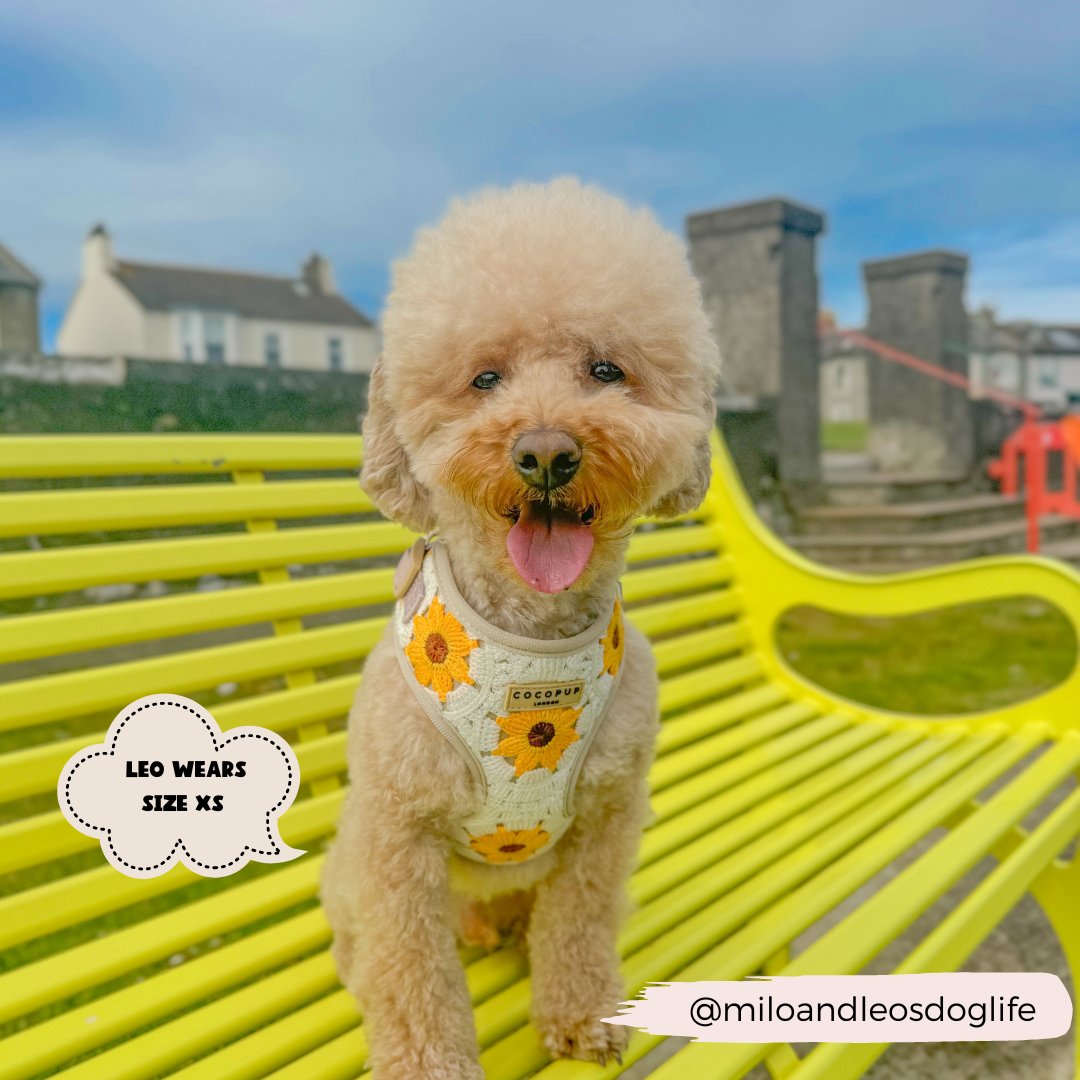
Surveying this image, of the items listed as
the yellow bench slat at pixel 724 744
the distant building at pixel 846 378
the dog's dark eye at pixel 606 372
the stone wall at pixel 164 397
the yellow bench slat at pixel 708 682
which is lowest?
the yellow bench slat at pixel 724 744

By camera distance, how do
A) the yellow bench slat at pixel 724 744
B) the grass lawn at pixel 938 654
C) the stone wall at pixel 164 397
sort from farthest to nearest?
1. the grass lawn at pixel 938 654
2. the stone wall at pixel 164 397
3. the yellow bench slat at pixel 724 744

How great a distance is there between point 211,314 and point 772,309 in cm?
2159

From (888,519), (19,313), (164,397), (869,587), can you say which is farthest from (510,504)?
(19,313)

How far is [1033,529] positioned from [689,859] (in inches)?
233

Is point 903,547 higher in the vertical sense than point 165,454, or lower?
lower

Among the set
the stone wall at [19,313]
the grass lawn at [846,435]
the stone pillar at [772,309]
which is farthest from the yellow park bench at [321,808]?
the stone wall at [19,313]

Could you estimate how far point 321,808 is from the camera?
5.65 ft

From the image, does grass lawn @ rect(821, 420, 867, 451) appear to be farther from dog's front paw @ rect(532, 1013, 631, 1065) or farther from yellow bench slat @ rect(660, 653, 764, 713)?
dog's front paw @ rect(532, 1013, 631, 1065)

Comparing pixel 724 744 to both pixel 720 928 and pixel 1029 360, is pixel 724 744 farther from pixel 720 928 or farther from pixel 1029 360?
pixel 1029 360

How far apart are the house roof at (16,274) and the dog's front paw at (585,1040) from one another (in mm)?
11675

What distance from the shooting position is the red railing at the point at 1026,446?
6.91 metres

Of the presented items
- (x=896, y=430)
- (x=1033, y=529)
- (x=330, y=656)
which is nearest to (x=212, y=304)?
(x=896, y=430)

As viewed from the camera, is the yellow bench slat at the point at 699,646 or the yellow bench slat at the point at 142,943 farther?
the yellow bench slat at the point at 699,646

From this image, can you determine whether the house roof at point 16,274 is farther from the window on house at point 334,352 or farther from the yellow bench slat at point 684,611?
the window on house at point 334,352
